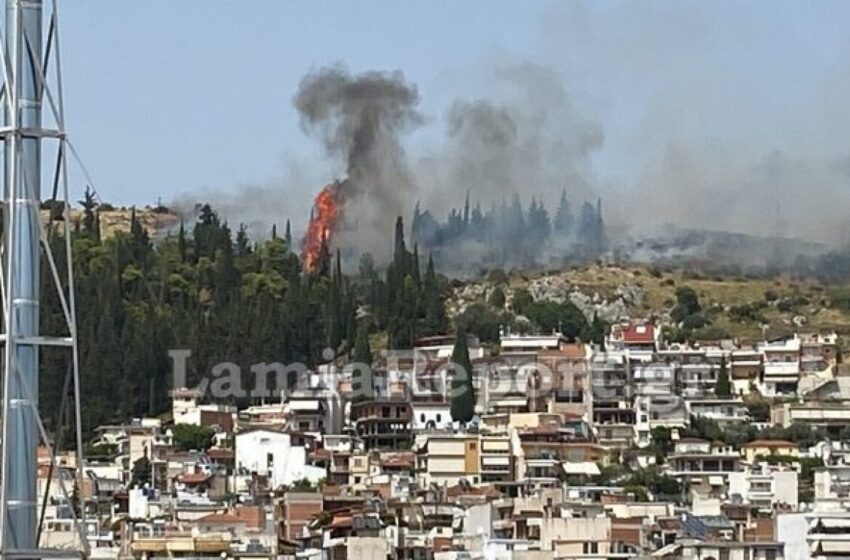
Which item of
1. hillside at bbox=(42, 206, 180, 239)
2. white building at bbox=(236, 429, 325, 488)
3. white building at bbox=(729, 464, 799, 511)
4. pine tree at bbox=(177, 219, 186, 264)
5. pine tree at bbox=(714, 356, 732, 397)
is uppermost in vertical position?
hillside at bbox=(42, 206, 180, 239)

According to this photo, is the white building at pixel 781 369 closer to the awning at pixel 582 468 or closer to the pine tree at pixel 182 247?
the awning at pixel 582 468

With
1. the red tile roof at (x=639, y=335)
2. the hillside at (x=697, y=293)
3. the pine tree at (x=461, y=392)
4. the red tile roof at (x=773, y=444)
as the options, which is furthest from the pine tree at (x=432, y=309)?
the red tile roof at (x=773, y=444)

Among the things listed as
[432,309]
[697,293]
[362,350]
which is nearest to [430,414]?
[362,350]

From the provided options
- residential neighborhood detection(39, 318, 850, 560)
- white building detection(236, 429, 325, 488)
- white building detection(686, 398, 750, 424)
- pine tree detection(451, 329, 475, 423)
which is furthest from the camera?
white building detection(686, 398, 750, 424)

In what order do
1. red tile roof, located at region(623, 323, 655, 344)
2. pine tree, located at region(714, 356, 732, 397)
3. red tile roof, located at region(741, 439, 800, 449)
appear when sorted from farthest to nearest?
red tile roof, located at region(623, 323, 655, 344) → pine tree, located at region(714, 356, 732, 397) → red tile roof, located at region(741, 439, 800, 449)

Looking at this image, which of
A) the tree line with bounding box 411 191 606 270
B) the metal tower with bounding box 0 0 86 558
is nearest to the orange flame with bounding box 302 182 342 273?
the tree line with bounding box 411 191 606 270

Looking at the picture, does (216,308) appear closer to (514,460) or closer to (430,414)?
(430,414)

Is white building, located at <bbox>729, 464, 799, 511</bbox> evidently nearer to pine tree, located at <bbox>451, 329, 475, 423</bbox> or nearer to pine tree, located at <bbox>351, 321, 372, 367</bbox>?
pine tree, located at <bbox>451, 329, 475, 423</bbox>
